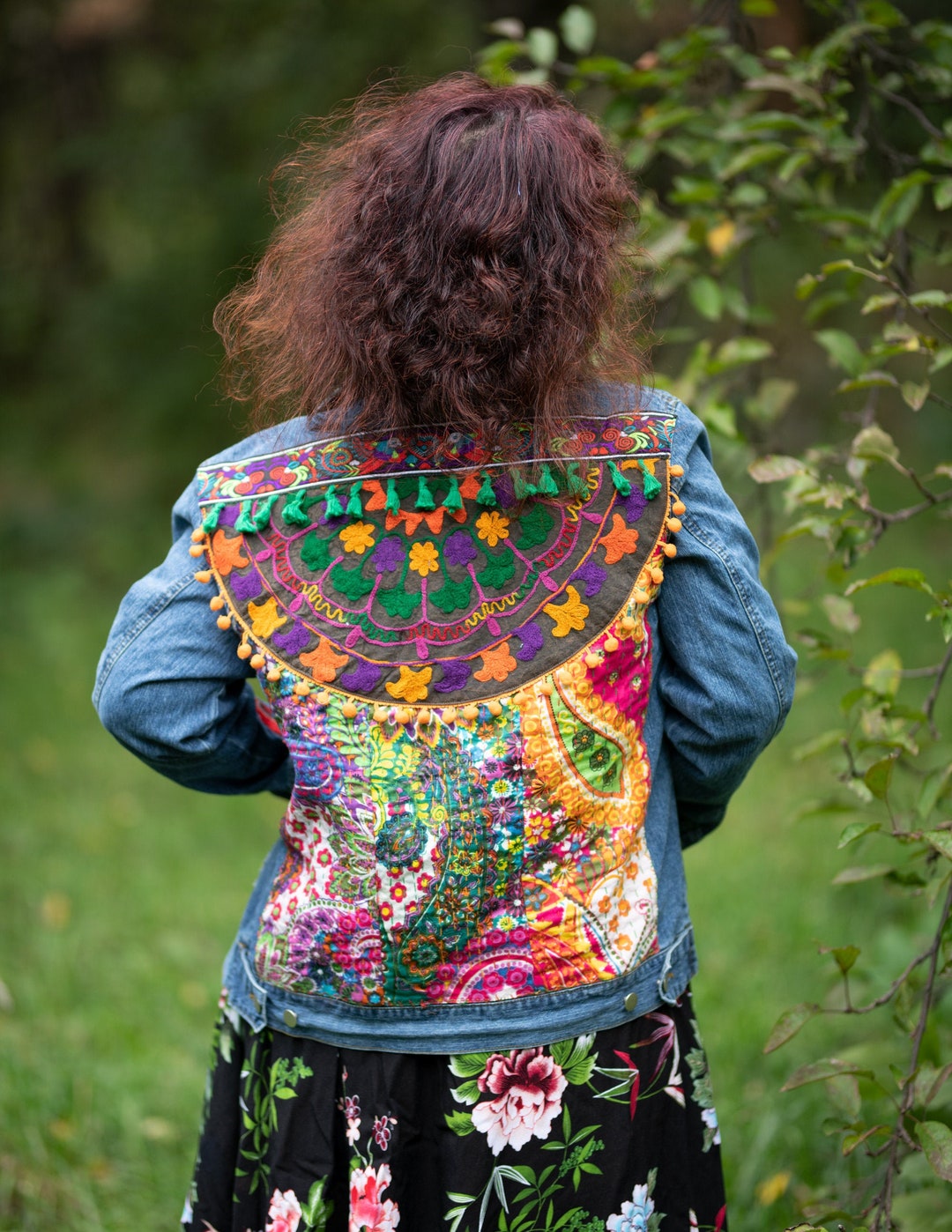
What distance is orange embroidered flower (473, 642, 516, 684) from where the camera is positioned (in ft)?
4.18

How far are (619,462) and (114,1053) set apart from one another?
2267 mm

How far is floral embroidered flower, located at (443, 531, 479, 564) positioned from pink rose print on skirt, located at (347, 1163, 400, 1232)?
0.73 m

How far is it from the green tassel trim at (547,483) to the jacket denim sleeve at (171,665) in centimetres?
42

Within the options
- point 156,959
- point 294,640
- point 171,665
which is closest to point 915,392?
point 294,640

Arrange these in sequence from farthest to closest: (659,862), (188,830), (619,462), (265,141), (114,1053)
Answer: (265,141) → (188,830) → (114,1053) → (659,862) → (619,462)

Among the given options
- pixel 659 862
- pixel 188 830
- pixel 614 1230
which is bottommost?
pixel 188 830

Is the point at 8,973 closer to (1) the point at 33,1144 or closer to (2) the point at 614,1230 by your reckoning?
(1) the point at 33,1144

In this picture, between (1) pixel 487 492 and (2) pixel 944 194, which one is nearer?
(1) pixel 487 492

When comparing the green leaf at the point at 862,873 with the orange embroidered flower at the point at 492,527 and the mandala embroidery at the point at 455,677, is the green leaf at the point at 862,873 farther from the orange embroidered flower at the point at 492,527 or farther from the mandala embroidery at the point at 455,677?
the orange embroidered flower at the point at 492,527

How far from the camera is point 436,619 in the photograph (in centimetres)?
128

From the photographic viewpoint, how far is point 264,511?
1.33 metres

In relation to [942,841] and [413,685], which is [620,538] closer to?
[413,685]

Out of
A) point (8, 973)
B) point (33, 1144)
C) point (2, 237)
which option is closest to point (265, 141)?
point (2, 237)

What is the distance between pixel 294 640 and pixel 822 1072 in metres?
1.00
